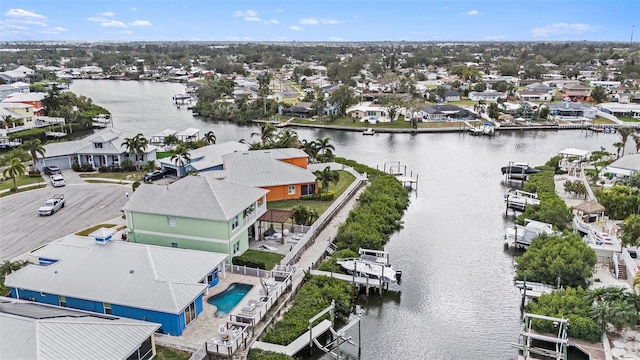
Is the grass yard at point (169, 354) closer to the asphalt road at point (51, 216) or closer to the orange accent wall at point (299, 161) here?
the asphalt road at point (51, 216)

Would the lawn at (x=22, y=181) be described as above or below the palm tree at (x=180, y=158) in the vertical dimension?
below

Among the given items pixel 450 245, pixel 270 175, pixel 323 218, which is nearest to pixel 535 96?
pixel 450 245

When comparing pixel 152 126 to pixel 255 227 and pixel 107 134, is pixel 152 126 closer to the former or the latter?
pixel 107 134

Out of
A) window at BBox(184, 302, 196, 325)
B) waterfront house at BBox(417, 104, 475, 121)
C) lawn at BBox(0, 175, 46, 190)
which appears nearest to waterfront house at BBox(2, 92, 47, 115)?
lawn at BBox(0, 175, 46, 190)

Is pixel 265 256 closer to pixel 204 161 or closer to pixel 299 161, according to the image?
pixel 299 161

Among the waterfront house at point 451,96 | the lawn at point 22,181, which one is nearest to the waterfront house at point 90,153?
the lawn at point 22,181

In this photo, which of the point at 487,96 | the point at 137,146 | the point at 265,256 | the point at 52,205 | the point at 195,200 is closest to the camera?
the point at 195,200

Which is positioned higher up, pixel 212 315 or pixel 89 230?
pixel 89 230
